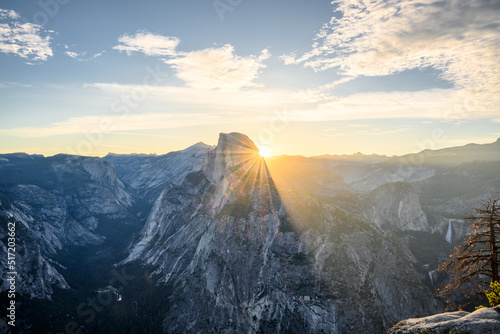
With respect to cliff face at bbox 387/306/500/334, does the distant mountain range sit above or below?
below

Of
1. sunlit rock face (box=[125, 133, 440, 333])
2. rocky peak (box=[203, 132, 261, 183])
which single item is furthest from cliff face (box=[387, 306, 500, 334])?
rocky peak (box=[203, 132, 261, 183])

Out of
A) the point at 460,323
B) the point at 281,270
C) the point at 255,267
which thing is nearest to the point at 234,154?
the point at 255,267

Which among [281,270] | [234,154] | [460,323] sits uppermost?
[234,154]

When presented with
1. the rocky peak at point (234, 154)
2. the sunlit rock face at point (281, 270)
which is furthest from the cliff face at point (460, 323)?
the rocky peak at point (234, 154)

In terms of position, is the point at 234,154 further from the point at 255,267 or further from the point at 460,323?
the point at 460,323

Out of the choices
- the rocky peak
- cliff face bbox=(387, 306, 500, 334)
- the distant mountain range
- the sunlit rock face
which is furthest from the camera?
the rocky peak

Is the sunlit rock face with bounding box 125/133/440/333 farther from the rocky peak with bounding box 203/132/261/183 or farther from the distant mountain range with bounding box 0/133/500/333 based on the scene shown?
the rocky peak with bounding box 203/132/261/183

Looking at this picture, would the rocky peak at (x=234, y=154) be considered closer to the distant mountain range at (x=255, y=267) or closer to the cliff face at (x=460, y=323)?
the distant mountain range at (x=255, y=267)

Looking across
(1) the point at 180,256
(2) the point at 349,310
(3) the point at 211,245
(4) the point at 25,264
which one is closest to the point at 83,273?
(4) the point at 25,264
